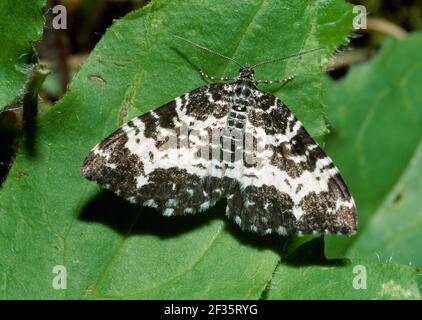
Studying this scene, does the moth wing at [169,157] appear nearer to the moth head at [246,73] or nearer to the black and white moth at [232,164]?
the black and white moth at [232,164]

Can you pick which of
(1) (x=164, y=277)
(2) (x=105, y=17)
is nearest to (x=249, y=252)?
(1) (x=164, y=277)

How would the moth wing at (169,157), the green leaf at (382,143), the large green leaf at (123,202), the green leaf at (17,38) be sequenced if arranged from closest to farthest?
the green leaf at (17,38)
the large green leaf at (123,202)
the moth wing at (169,157)
the green leaf at (382,143)

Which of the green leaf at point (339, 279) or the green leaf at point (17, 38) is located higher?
the green leaf at point (17, 38)

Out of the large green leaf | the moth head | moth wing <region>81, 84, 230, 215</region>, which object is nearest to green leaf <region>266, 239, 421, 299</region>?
the large green leaf

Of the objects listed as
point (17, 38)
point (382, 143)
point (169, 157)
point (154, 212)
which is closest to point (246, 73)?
point (169, 157)

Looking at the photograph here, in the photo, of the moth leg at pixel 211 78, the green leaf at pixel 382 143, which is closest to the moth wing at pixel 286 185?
the moth leg at pixel 211 78

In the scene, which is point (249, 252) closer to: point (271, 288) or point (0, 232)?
point (271, 288)

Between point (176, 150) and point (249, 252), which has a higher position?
point (176, 150)

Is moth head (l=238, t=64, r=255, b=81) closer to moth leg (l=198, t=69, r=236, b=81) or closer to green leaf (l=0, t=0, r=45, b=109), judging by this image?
moth leg (l=198, t=69, r=236, b=81)
